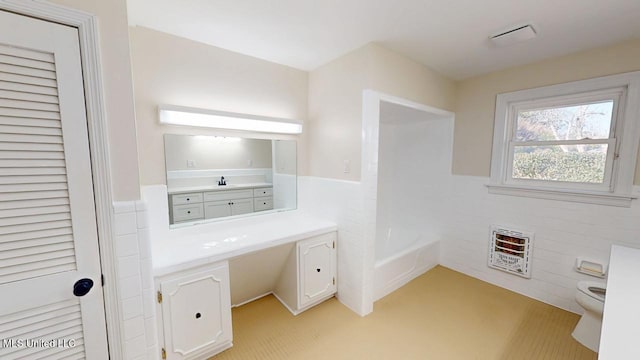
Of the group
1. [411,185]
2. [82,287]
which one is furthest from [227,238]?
[411,185]

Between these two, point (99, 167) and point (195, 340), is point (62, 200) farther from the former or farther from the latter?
point (195, 340)

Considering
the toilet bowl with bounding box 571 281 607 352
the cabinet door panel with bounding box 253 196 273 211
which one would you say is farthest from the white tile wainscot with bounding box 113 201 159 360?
the toilet bowl with bounding box 571 281 607 352

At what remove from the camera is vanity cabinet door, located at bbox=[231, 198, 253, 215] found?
2.13 m

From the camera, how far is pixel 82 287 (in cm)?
100

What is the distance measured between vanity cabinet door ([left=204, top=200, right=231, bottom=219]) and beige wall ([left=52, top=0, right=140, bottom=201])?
0.90 metres

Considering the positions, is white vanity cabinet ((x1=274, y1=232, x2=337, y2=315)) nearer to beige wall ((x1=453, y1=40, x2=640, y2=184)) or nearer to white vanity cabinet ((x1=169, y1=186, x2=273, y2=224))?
white vanity cabinet ((x1=169, y1=186, x2=273, y2=224))

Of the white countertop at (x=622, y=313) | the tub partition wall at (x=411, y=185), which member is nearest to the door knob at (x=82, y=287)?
the white countertop at (x=622, y=313)

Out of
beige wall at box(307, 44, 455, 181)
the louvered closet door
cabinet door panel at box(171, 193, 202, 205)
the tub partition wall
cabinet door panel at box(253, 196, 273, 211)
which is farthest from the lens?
the tub partition wall

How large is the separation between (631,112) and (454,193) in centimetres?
148

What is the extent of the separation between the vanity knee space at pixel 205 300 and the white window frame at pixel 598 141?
7.20 feet

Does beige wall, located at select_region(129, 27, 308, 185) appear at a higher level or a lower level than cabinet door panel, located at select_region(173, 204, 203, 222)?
higher

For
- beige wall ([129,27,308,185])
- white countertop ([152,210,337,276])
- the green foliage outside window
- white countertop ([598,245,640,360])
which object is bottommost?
white countertop ([152,210,337,276])

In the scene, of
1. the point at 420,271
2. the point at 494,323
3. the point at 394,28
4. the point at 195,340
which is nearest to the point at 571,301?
the point at 494,323

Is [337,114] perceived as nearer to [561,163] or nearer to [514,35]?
[514,35]
